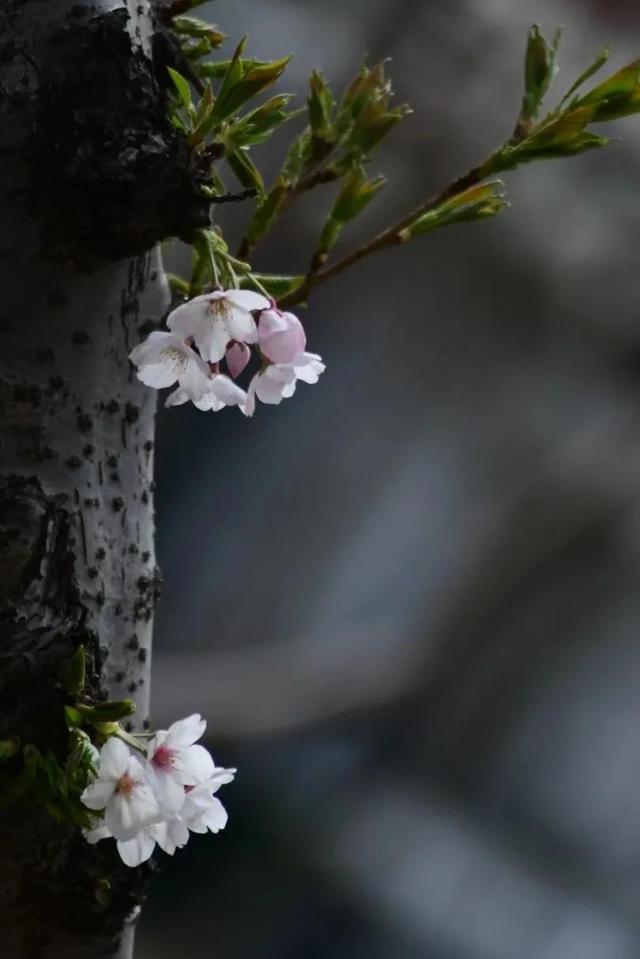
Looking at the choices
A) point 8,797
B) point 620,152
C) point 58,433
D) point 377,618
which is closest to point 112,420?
point 58,433

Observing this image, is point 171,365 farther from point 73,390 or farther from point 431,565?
point 431,565

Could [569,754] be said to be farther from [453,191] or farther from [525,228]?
[453,191]

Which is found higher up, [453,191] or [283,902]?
[453,191]

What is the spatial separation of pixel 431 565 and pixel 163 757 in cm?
142

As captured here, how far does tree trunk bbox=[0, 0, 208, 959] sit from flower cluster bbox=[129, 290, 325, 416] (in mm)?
28

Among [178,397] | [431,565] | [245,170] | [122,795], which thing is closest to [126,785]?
[122,795]

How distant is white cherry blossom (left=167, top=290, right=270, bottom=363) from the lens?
35cm

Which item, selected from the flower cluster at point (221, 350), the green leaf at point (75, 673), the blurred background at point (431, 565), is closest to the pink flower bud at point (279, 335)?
the flower cluster at point (221, 350)

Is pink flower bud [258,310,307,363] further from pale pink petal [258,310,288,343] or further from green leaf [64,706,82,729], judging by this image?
green leaf [64,706,82,729]

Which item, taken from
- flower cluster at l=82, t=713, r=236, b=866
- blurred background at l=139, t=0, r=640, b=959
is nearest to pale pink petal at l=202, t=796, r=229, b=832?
flower cluster at l=82, t=713, r=236, b=866

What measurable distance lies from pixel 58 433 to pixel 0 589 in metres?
0.06

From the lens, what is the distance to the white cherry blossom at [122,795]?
1.11 ft

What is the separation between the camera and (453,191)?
0.41m

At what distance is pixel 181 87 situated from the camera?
37 cm
